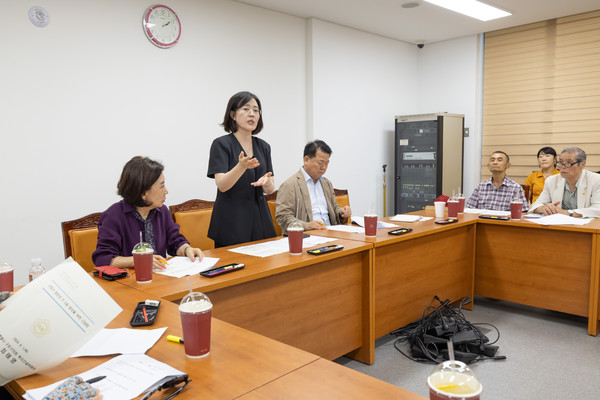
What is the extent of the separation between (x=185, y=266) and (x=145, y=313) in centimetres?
61

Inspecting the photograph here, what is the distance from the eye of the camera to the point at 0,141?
315 centimetres

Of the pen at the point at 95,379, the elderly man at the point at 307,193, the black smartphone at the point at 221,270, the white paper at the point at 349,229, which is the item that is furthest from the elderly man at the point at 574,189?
the pen at the point at 95,379

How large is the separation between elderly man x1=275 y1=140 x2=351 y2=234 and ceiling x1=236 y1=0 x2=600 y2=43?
2.19m

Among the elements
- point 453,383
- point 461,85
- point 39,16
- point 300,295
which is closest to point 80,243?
point 300,295

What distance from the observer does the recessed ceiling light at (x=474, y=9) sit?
455 centimetres

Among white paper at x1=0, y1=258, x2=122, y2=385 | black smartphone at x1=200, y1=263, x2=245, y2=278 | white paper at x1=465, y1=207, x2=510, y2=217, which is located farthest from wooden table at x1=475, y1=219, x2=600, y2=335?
white paper at x1=0, y1=258, x2=122, y2=385

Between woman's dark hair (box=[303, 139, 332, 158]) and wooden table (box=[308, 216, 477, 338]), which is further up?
woman's dark hair (box=[303, 139, 332, 158])

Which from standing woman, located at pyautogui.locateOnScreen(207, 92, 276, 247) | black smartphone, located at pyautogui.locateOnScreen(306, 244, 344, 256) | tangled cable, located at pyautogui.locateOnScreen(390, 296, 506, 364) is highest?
standing woman, located at pyautogui.locateOnScreen(207, 92, 276, 247)

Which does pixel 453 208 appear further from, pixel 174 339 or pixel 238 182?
pixel 174 339

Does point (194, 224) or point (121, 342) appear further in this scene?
point (194, 224)

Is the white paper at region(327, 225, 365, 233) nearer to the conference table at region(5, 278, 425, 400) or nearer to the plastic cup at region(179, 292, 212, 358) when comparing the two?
the conference table at region(5, 278, 425, 400)

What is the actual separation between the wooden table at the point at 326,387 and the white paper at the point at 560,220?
2606 millimetres

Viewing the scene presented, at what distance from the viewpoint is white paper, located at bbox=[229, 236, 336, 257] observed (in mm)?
2219

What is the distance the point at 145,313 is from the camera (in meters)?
1.35
